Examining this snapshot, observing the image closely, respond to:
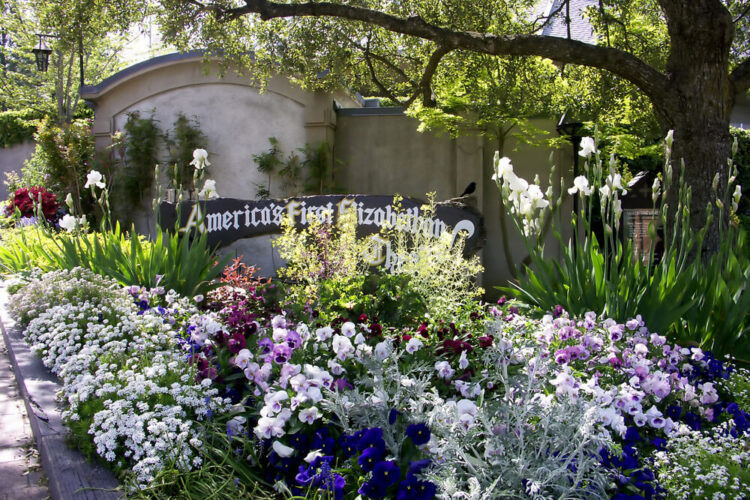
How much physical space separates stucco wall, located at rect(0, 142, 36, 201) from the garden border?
1550 centimetres

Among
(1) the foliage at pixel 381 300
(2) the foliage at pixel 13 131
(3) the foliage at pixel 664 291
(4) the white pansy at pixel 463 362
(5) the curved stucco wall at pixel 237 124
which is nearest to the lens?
(4) the white pansy at pixel 463 362

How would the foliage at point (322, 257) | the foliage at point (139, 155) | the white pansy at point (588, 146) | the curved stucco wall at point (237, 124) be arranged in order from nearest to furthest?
the white pansy at point (588, 146) → the foliage at point (322, 257) → the curved stucco wall at point (237, 124) → the foliage at point (139, 155)

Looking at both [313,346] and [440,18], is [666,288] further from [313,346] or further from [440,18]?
[440,18]

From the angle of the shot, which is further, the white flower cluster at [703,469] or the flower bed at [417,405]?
the flower bed at [417,405]

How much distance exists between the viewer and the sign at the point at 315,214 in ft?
19.4

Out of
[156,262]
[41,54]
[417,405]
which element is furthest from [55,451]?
[41,54]

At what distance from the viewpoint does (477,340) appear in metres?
3.08

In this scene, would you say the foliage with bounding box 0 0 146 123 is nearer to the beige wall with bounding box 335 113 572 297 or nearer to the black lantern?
the black lantern

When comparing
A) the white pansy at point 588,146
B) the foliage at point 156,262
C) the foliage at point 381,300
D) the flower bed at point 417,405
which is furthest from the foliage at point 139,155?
the white pansy at point 588,146

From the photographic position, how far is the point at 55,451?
2637mm

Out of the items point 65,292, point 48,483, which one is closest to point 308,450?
point 48,483

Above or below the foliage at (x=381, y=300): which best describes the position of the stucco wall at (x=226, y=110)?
above

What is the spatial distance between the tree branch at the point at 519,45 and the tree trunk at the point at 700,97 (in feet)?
0.63

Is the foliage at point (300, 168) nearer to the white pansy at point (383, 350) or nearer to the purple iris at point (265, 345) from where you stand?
the purple iris at point (265, 345)
